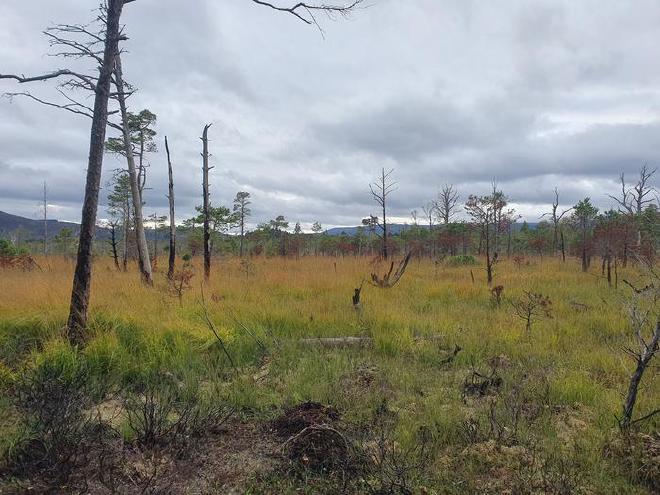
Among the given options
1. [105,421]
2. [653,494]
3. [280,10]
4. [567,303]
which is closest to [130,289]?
[105,421]

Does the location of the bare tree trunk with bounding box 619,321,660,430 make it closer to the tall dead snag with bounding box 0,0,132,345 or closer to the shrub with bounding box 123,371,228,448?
the shrub with bounding box 123,371,228,448

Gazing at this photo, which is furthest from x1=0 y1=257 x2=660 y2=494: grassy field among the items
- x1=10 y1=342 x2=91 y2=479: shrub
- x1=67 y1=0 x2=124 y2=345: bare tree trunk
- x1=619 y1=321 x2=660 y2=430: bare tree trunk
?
x1=67 y1=0 x2=124 y2=345: bare tree trunk

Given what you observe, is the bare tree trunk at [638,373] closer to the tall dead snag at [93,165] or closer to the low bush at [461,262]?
the tall dead snag at [93,165]

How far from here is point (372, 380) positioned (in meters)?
4.66

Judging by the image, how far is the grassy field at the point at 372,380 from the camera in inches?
115

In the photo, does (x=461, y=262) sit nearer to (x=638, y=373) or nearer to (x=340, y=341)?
(x=340, y=341)

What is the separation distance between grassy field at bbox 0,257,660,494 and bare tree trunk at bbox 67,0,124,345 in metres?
0.44


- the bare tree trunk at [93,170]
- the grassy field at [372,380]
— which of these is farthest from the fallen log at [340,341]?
the bare tree trunk at [93,170]

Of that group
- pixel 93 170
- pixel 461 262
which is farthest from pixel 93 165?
pixel 461 262

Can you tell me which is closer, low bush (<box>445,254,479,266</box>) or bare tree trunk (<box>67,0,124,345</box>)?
bare tree trunk (<box>67,0,124,345</box>)

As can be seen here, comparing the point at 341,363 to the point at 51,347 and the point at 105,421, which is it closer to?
the point at 105,421

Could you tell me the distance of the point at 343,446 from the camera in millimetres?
3219

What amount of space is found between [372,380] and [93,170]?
4684 mm

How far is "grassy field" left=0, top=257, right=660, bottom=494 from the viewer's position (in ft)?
9.60
